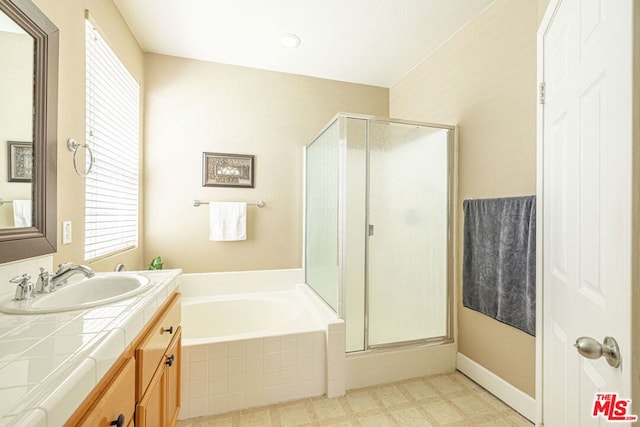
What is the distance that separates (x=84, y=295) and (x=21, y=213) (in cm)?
39

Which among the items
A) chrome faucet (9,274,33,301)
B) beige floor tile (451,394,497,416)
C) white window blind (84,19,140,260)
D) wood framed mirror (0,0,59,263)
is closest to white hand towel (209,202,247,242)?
white window blind (84,19,140,260)

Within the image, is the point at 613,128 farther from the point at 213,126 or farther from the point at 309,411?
the point at 213,126

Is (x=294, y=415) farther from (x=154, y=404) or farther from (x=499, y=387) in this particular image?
(x=499, y=387)

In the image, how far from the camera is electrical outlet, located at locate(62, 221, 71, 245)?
1.39 metres

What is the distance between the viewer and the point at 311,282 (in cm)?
264

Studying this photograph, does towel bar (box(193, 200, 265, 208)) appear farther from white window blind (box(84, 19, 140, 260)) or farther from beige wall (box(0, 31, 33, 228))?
beige wall (box(0, 31, 33, 228))

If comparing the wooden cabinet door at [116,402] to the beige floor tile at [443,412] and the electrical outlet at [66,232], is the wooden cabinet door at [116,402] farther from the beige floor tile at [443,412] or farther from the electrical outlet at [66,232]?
the beige floor tile at [443,412]

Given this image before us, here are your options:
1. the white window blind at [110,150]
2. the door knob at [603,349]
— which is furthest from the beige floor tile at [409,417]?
the white window blind at [110,150]

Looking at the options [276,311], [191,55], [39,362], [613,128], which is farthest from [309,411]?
[191,55]

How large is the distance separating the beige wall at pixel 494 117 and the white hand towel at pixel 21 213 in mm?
2340

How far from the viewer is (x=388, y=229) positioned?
2092 millimetres

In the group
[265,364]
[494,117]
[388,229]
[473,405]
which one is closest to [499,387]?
[473,405]

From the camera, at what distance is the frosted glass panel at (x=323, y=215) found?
209 centimetres

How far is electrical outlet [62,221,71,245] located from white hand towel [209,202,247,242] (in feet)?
3.78
